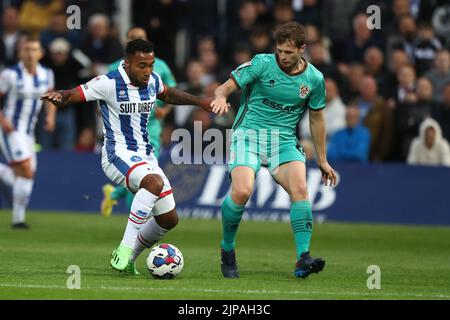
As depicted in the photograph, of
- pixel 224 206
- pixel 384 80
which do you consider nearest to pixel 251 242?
pixel 224 206

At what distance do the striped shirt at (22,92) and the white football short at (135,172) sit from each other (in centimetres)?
679

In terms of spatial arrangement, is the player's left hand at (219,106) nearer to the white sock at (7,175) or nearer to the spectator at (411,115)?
the white sock at (7,175)

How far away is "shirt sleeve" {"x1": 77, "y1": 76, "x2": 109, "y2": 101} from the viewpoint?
36.9 feet

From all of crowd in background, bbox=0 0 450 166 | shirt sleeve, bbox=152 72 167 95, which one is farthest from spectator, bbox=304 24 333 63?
shirt sleeve, bbox=152 72 167 95

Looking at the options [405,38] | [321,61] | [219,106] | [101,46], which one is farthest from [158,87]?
[101,46]

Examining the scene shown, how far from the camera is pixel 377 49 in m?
21.9

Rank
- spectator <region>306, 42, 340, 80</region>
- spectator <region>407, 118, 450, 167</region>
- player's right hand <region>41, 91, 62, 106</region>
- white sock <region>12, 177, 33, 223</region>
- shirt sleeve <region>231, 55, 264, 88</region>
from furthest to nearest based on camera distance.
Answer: spectator <region>306, 42, 340, 80</region>, spectator <region>407, 118, 450, 167</region>, white sock <region>12, 177, 33, 223</region>, shirt sleeve <region>231, 55, 264, 88</region>, player's right hand <region>41, 91, 62, 106</region>

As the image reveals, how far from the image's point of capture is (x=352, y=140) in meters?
20.4

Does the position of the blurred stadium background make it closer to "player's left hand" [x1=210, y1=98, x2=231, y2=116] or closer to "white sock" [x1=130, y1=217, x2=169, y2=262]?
"white sock" [x1=130, y1=217, x2=169, y2=262]

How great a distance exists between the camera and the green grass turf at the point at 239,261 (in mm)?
10055

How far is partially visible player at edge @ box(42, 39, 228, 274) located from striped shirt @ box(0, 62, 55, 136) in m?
6.67

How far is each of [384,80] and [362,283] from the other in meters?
Result: 11.0

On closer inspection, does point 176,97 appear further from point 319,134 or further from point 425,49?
point 425,49
